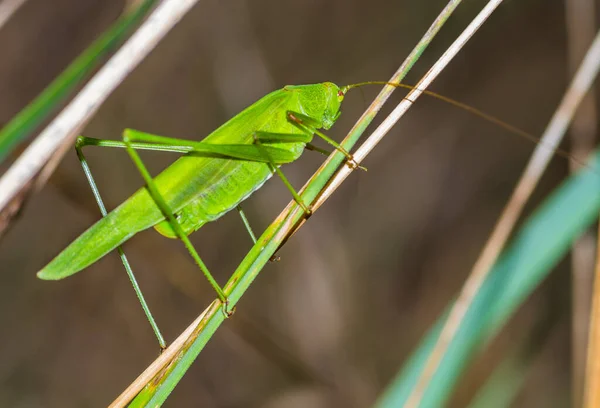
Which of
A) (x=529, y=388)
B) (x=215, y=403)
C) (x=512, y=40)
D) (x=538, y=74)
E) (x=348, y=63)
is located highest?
(x=348, y=63)

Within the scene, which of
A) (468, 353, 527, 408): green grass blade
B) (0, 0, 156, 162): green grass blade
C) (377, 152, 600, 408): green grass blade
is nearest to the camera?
(0, 0, 156, 162): green grass blade

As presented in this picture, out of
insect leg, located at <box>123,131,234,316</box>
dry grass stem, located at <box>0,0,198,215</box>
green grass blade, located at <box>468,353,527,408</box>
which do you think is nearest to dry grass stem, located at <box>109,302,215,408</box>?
insect leg, located at <box>123,131,234,316</box>

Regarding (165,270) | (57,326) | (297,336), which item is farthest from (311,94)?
(57,326)

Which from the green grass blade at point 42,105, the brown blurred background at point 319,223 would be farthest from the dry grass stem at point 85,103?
the brown blurred background at point 319,223

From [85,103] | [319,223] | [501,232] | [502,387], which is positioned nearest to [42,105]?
[85,103]

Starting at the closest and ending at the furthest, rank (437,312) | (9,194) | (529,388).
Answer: (9,194)
(529,388)
(437,312)

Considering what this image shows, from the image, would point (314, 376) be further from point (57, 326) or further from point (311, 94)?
point (57, 326)

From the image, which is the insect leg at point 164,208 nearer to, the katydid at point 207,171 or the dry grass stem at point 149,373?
the katydid at point 207,171

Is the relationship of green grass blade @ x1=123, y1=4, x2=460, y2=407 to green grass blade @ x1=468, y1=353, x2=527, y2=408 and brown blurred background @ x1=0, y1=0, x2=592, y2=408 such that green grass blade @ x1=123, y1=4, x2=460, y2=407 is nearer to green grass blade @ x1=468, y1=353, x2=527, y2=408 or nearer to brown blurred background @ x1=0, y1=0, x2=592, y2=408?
green grass blade @ x1=468, y1=353, x2=527, y2=408
